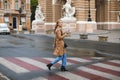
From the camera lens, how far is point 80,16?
47875 millimetres

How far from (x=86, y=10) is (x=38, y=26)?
24.7 ft

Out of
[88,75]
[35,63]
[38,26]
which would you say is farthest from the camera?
[38,26]

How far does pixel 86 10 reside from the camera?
159 feet

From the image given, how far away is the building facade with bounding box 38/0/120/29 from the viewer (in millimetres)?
48156

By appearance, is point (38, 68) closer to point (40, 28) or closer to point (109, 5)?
point (40, 28)

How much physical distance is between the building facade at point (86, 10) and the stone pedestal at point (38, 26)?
1.53 metres

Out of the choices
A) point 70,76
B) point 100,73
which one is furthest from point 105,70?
point 70,76

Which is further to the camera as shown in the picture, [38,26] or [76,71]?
[38,26]

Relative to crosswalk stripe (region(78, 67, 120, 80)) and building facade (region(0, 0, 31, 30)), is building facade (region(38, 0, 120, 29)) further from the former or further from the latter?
crosswalk stripe (region(78, 67, 120, 80))

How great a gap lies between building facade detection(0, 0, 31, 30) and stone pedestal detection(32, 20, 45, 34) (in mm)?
25271

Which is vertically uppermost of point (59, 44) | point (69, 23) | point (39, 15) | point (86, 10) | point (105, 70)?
point (86, 10)

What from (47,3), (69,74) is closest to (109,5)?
(47,3)

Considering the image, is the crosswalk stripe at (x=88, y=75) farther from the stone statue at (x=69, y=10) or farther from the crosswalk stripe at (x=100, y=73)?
the stone statue at (x=69, y=10)

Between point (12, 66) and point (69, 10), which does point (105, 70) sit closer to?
point (12, 66)
